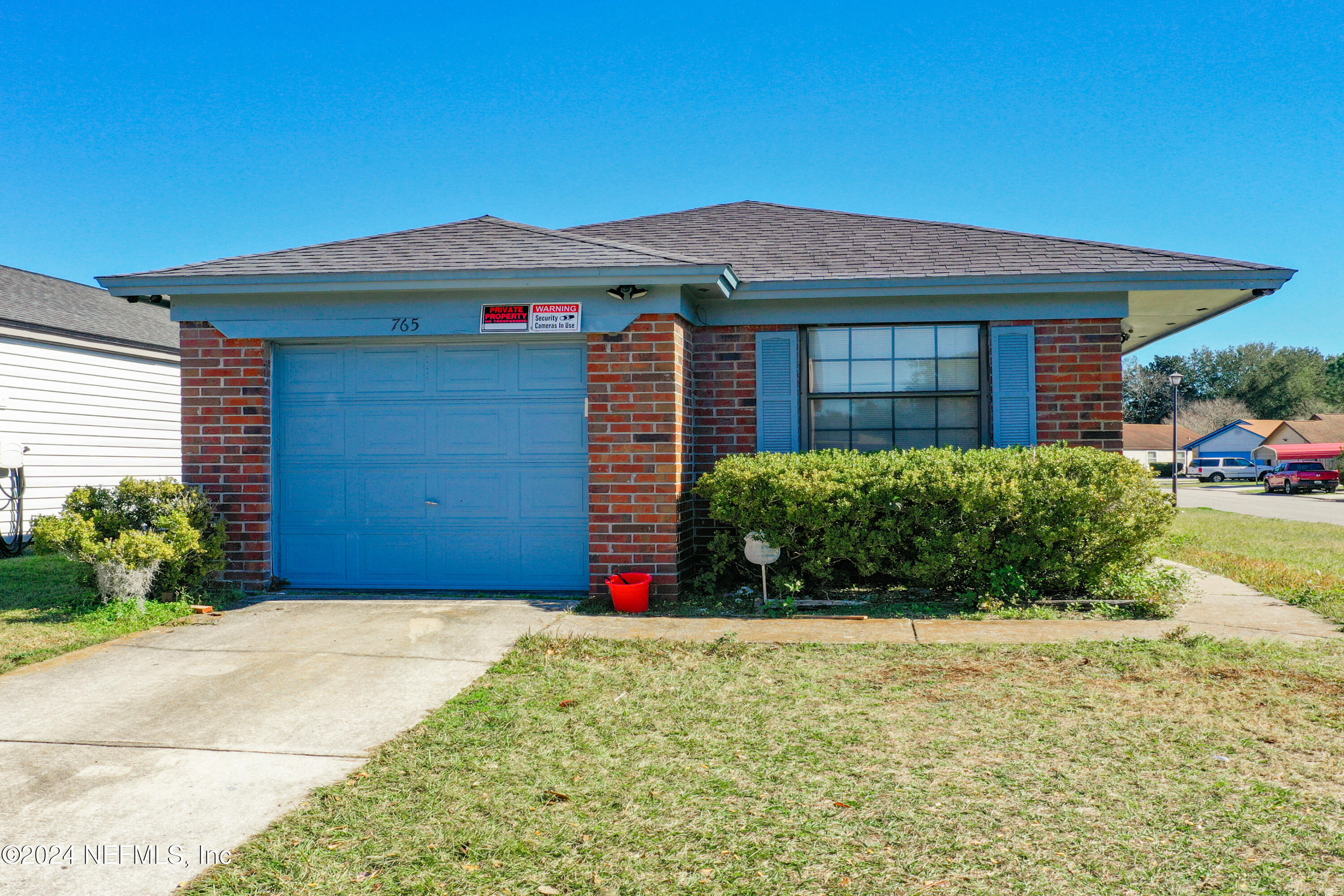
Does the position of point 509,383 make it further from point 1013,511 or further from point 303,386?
point 1013,511

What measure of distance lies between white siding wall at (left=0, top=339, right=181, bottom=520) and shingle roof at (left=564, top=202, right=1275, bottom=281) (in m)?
6.87

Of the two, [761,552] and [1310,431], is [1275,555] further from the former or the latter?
[1310,431]

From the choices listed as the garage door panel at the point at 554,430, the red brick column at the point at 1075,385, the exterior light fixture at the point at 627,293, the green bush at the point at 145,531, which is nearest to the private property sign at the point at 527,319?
the exterior light fixture at the point at 627,293

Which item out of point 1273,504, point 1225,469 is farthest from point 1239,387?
point 1273,504

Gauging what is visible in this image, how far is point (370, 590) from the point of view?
8.19 metres

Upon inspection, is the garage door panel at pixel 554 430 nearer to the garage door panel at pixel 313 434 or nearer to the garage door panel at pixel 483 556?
the garage door panel at pixel 483 556

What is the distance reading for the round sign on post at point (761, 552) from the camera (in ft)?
23.3

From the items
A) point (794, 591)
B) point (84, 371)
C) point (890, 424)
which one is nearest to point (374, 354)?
point (794, 591)

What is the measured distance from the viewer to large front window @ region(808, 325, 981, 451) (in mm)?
8352

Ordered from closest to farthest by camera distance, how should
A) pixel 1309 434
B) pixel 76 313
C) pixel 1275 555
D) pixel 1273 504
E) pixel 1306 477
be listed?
pixel 1275 555
pixel 76 313
pixel 1273 504
pixel 1306 477
pixel 1309 434

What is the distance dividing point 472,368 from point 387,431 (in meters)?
0.98

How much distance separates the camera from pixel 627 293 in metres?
7.53

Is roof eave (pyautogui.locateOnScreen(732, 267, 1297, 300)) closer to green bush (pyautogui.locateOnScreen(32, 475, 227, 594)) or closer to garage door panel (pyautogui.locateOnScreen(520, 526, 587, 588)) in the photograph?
garage door panel (pyautogui.locateOnScreen(520, 526, 587, 588))

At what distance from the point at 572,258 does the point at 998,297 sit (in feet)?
12.7
